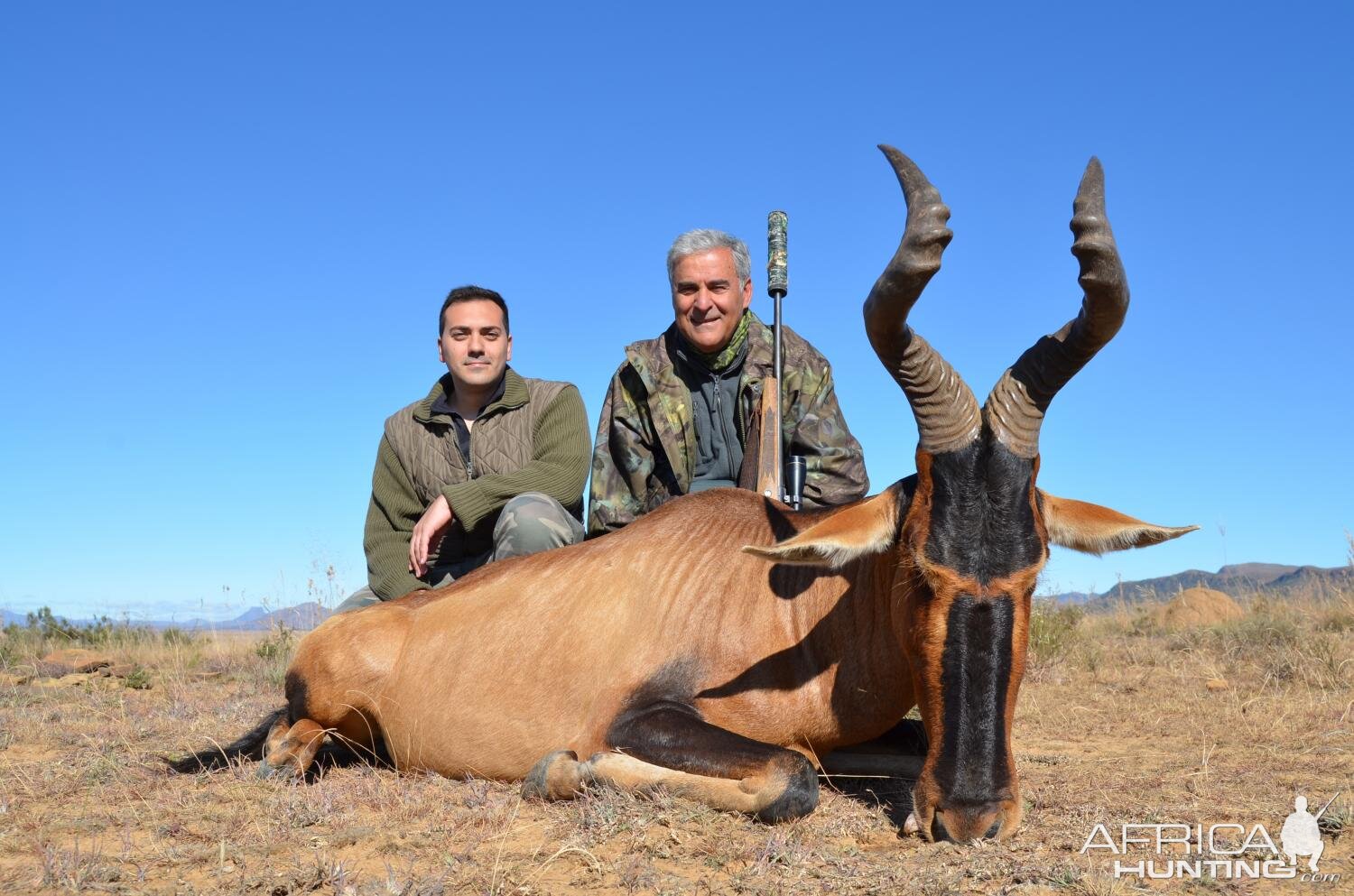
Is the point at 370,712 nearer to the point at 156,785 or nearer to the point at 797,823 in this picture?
the point at 156,785

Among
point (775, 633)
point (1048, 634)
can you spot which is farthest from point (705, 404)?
point (1048, 634)

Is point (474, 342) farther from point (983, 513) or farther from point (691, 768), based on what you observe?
point (983, 513)

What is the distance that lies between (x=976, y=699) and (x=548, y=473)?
12.8 feet

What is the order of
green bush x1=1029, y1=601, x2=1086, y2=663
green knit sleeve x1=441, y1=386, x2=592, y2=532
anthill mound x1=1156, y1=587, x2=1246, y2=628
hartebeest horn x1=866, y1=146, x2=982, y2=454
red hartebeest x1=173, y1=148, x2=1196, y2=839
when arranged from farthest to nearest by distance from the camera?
anthill mound x1=1156, y1=587, x2=1246, y2=628 < green bush x1=1029, y1=601, x2=1086, y2=663 < green knit sleeve x1=441, y1=386, x2=592, y2=532 < hartebeest horn x1=866, y1=146, x2=982, y2=454 < red hartebeest x1=173, y1=148, x2=1196, y2=839

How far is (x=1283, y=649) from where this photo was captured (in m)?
8.91

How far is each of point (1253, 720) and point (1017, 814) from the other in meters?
3.36

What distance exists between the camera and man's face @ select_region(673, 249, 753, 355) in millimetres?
7262

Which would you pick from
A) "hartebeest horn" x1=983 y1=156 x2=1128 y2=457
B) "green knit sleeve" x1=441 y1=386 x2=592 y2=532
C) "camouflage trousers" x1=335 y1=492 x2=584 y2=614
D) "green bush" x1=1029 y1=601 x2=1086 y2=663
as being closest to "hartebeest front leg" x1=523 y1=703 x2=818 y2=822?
"hartebeest horn" x1=983 y1=156 x2=1128 y2=457

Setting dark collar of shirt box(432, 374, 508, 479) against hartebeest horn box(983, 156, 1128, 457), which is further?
dark collar of shirt box(432, 374, 508, 479)

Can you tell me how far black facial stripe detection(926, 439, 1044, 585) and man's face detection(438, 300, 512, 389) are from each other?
4001 mm

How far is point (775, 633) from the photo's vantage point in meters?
4.81

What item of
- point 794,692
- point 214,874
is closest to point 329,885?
point 214,874

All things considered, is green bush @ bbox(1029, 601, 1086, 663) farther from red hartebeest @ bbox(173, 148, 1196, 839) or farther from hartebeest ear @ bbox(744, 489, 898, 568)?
hartebeest ear @ bbox(744, 489, 898, 568)

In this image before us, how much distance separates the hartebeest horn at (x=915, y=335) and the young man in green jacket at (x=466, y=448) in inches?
121
